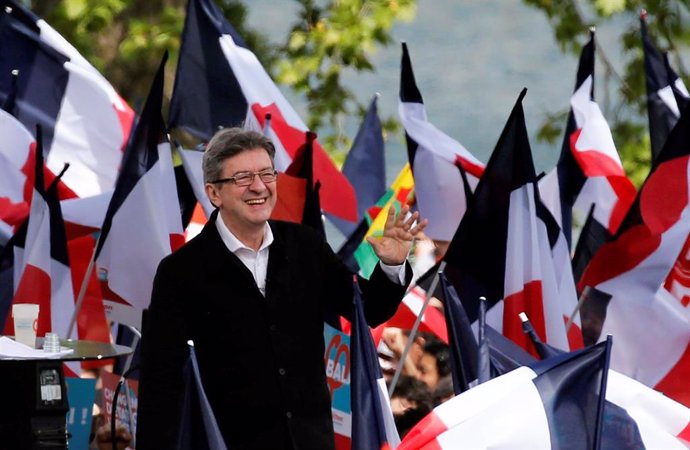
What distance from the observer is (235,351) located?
18.2ft

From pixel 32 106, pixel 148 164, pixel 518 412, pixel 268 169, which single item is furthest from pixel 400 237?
pixel 32 106

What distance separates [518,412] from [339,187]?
4943mm

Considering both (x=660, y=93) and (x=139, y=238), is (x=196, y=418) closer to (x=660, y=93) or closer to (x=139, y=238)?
(x=139, y=238)

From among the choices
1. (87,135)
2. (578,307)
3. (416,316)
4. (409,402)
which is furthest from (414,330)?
(87,135)

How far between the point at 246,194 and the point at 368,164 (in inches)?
247

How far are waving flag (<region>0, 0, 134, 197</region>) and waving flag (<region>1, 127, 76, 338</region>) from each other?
5.82ft

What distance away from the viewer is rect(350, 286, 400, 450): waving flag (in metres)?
6.10

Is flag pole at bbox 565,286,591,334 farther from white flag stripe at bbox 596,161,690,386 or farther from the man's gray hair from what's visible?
the man's gray hair

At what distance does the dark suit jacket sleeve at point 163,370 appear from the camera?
18.2 feet

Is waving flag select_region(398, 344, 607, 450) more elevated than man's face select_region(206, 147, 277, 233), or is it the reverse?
man's face select_region(206, 147, 277, 233)

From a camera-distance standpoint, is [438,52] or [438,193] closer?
[438,193]

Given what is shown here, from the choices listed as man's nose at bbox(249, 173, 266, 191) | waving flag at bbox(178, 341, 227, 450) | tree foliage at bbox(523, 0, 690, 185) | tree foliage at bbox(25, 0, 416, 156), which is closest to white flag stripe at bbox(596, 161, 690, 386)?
man's nose at bbox(249, 173, 266, 191)

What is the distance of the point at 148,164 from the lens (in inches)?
317

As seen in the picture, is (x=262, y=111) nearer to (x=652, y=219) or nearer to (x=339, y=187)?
(x=339, y=187)
